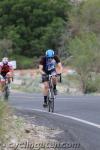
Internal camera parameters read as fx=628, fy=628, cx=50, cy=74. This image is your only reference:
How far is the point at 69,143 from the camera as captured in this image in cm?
961


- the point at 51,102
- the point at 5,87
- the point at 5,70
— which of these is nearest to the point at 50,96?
the point at 51,102

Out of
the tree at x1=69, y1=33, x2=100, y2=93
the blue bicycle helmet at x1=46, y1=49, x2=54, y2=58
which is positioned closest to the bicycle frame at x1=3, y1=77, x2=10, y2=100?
the blue bicycle helmet at x1=46, y1=49, x2=54, y2=58

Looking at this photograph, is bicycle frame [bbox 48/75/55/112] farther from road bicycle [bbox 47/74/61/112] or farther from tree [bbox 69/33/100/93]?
tree [bbox 69/33/100/93]

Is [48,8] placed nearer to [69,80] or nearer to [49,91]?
[69,80]

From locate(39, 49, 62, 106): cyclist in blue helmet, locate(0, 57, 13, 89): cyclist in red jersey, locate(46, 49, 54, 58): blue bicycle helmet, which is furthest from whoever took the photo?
locate(0, 57, 13, 89): cyclist in red jersey

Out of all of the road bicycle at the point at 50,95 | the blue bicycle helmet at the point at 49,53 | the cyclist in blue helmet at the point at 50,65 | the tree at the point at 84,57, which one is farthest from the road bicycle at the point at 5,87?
the tree at the point at 84,57

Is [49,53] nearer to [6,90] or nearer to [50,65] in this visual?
[50,65]

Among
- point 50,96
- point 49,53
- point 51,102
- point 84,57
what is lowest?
point 84,57

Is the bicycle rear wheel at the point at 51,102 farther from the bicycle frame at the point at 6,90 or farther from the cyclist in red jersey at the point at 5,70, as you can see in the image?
the cyclist in red jersey at the point at 5,70

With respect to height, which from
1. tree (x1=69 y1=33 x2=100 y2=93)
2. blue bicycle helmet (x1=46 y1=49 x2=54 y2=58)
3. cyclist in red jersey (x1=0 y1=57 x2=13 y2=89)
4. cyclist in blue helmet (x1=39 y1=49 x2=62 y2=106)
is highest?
blue bicycle helmet (x1=46 y1=49 x2=54 y2=58)

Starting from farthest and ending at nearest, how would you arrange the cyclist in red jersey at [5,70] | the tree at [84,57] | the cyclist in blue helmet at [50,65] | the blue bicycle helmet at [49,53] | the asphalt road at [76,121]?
the tree at [84,57]
the cyclist in red jersey at [5,70]
the cyclist in blue helmet at [50,65]
the blue bicycle helmet at [49,53]
the asphalt road at [76,121]

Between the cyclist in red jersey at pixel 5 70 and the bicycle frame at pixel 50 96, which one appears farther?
the cyclist in red jersey at pixel 5 70

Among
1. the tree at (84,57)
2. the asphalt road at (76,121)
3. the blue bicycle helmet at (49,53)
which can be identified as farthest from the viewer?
the tree at (84,57)

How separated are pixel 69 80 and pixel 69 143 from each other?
31.9 meters
